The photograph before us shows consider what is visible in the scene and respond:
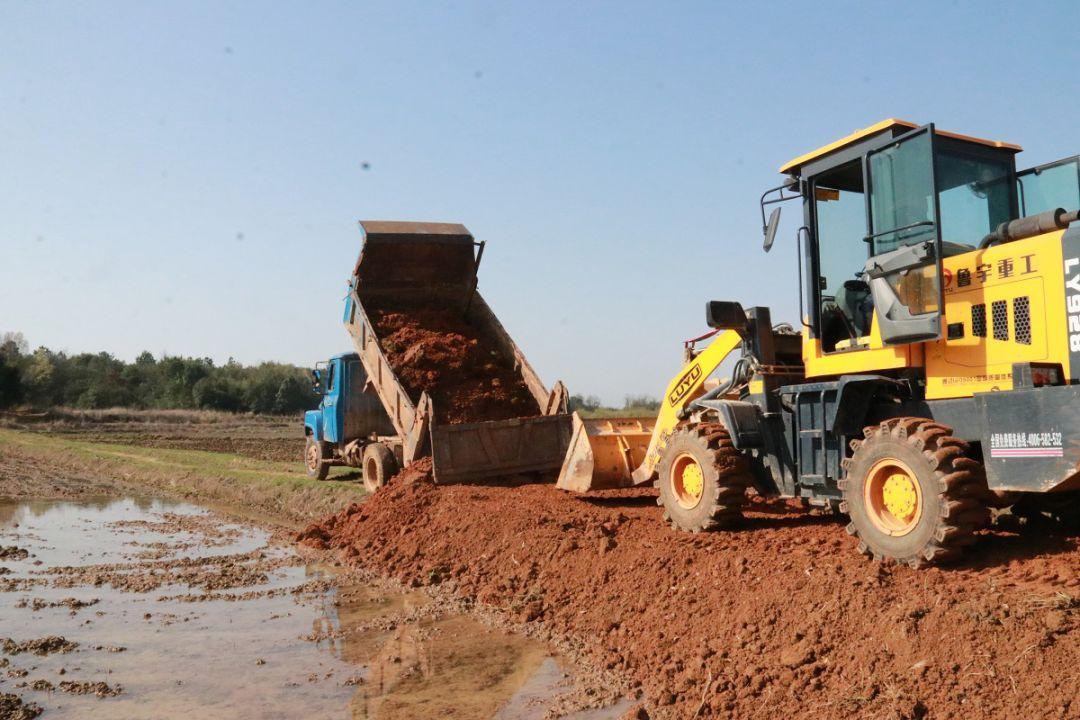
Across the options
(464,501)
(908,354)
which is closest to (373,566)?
(464,501)

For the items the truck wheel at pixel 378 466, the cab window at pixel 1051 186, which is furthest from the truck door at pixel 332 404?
the cab window at pixel 1051 186

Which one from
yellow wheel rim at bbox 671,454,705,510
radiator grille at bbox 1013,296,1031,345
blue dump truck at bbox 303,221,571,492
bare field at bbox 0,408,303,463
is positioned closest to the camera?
radiator grille at bbox 1013,296,1031,345

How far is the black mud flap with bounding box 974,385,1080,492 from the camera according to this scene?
5.34 metres

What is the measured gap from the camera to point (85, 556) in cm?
1088

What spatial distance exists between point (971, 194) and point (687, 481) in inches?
143

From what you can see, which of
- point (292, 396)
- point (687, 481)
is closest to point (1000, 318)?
point (687, 481)

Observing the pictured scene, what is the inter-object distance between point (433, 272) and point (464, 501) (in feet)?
18.3

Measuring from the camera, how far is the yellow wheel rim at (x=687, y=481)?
8.31 m

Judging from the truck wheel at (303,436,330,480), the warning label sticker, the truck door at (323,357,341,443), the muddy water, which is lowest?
the muddy water

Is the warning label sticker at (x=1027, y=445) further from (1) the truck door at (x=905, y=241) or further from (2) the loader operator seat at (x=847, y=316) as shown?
(2) the loader operator seat at (x=847, y=316)

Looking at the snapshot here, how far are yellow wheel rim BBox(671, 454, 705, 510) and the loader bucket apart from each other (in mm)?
1617

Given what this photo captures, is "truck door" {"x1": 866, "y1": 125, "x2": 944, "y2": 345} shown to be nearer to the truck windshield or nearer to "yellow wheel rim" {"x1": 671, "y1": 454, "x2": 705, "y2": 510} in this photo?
the truck windshield

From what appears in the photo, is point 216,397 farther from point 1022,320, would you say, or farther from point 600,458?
point 1022,320

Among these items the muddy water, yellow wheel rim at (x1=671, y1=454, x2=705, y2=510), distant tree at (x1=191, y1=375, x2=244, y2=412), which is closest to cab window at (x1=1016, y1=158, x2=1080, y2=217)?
yellow wheel rim at (x1=671, y1=454, x2=705, y2=510)
